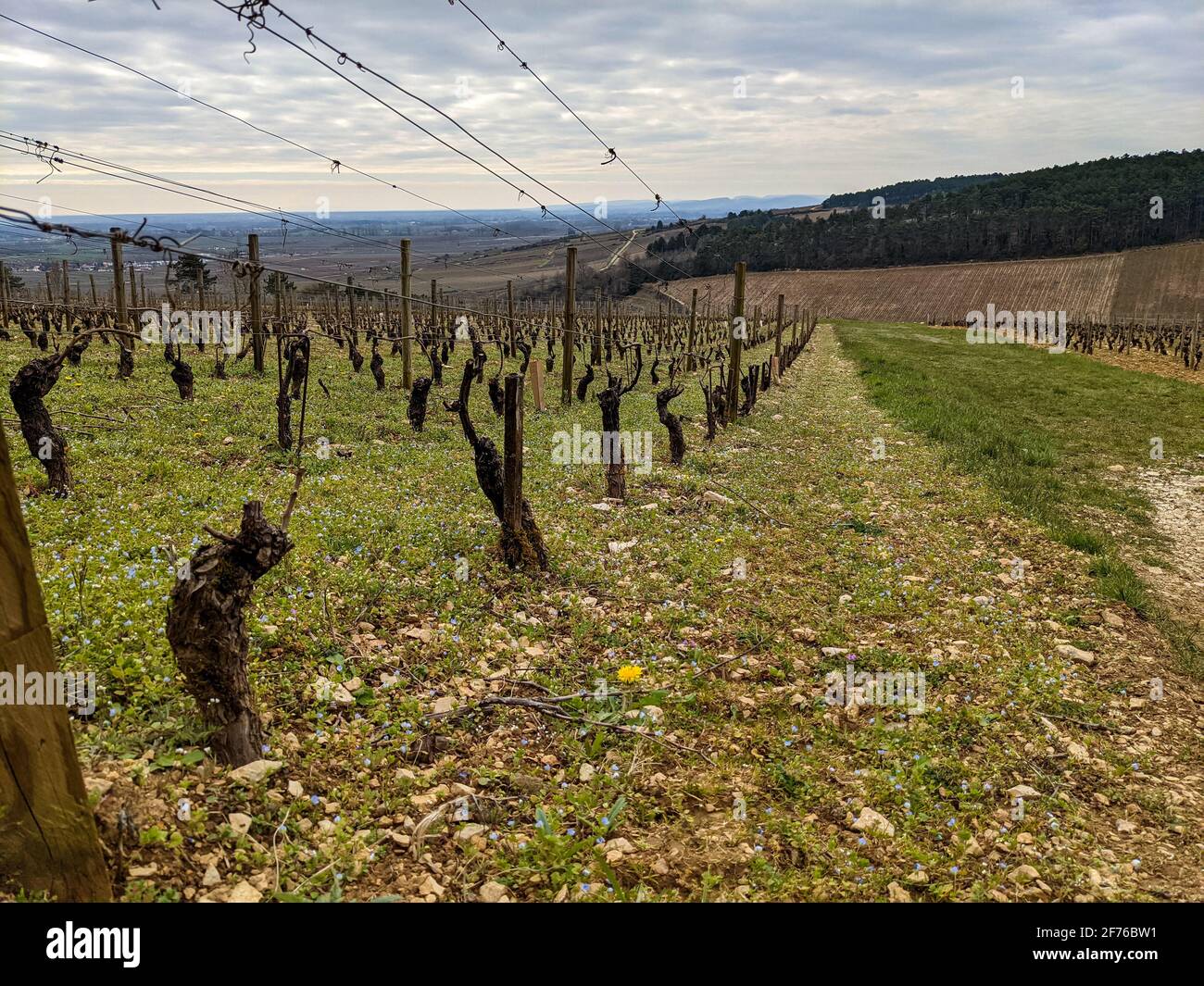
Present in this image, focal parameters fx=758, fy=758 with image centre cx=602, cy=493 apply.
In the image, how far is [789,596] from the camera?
923 cm

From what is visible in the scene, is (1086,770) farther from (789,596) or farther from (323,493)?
(323,493)

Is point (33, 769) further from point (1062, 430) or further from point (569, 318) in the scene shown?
point (1062, 430)

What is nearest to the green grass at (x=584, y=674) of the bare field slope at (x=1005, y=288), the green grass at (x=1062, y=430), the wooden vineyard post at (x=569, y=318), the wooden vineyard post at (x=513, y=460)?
the wooden vineyard post at (x=513, y=460)

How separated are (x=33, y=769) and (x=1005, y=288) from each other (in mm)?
115899

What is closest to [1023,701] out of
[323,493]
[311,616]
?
[311,616]

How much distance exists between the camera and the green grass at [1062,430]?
12328mm

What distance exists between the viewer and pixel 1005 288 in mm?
100625

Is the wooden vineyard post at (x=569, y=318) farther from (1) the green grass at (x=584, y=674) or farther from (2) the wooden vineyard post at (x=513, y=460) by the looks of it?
(2) the wooden vineyard post at (x=513, y=460)

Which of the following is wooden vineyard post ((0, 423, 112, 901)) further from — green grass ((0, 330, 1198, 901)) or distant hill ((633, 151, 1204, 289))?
distant hill ((633, 151, 1204, 289))

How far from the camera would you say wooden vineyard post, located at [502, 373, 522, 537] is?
8859mm

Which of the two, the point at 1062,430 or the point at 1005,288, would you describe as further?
the point at 1005,288

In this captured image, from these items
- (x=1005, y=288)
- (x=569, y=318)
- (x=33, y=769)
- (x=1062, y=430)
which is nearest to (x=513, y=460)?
(x=33, y=769)

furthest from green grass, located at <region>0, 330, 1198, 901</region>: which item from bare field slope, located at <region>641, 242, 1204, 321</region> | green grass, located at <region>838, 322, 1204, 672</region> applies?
bare field slope, located at <region>641, 242, 1204, 321</region>

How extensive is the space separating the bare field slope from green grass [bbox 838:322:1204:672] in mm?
55719
